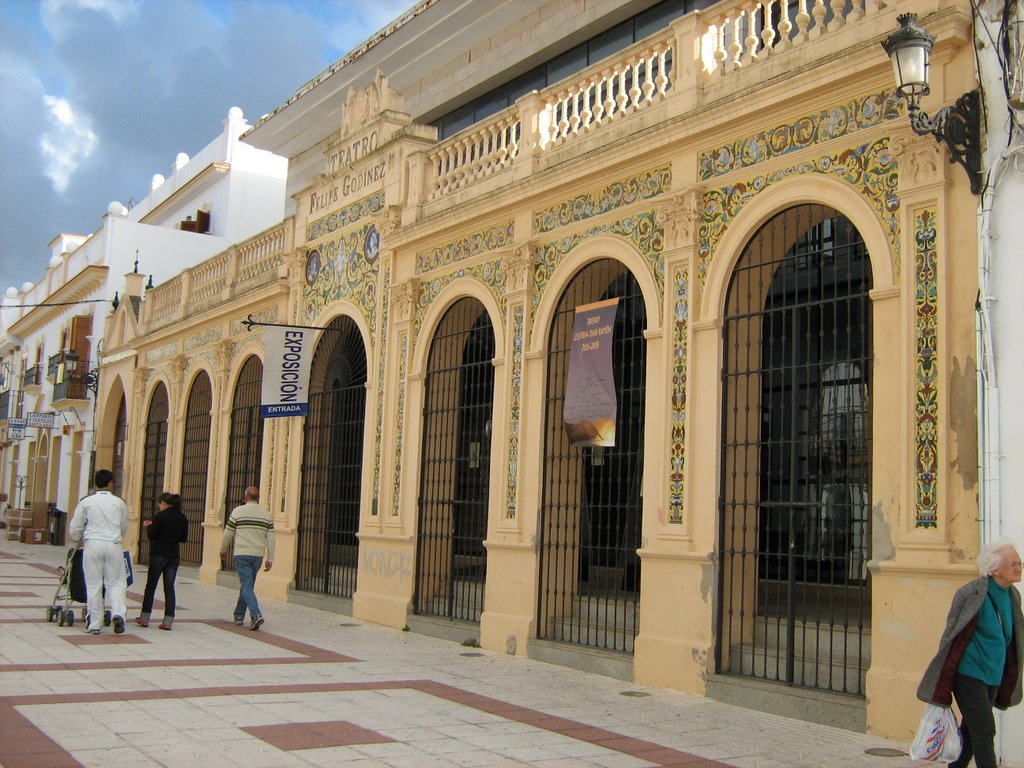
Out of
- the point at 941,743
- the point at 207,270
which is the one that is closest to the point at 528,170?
the point at 941,743

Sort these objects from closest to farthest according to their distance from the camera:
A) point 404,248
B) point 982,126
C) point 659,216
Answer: point 982,126, point 659,216, point 404,248

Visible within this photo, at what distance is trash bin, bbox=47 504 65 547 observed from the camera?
29938mm

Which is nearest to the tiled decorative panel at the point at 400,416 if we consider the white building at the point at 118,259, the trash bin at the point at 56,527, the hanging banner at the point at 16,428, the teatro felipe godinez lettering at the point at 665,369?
the teatro felipe godinez lettering at the point at 665,369

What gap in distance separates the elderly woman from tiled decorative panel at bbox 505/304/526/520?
6.76 metres

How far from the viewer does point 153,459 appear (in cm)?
2442

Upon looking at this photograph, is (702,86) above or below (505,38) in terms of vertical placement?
below

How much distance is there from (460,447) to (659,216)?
15.6 feet

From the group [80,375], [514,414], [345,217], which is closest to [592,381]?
[514,414]

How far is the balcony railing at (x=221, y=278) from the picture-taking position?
63.9 feet

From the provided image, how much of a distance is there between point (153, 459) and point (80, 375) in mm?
7504

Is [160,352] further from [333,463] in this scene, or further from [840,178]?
[840,178]

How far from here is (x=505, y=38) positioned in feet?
59.2

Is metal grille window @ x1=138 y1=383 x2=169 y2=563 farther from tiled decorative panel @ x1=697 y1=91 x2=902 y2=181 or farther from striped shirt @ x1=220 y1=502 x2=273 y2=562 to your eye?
tiled decorative panel @ x1=697 y1=91 x2=902 y2=181

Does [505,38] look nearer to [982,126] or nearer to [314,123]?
[314,123]
